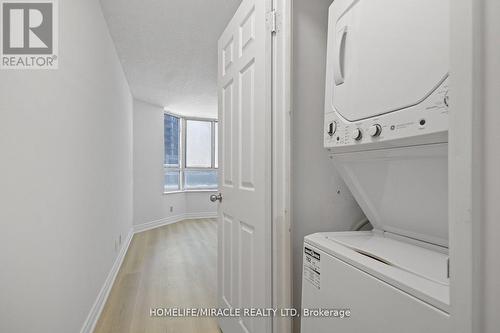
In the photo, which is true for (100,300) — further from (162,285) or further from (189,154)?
(189,154)

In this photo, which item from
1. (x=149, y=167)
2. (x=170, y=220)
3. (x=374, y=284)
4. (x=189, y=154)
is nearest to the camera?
(x=374, y=284)

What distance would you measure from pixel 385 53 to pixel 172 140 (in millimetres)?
6243

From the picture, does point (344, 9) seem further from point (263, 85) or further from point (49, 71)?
point (49, 71)

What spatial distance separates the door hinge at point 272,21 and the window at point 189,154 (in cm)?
549

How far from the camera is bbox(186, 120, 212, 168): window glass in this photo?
7.16 metres

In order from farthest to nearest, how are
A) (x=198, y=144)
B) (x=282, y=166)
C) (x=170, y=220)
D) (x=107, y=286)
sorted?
1. (x=198, y=144)
2. (x=170, y=220)
3. (x=107, y=286)
4. (x=282, y=166)

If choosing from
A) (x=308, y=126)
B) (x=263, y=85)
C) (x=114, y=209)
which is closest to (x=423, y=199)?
(x=308, y=126)

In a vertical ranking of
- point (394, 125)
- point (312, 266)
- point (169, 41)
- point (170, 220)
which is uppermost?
point (169, 41)

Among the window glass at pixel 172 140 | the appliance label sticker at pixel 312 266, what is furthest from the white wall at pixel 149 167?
the appliance label sticker at pixel 312 266

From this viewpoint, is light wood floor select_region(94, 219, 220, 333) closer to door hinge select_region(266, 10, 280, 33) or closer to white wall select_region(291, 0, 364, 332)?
white wall select_region(291, 0, 364, 332)

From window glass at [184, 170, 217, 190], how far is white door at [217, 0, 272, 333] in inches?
204

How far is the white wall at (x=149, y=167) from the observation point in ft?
18.4

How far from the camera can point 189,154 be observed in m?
7.14

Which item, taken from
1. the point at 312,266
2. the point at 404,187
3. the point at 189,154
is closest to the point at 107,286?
the point at 312,266
